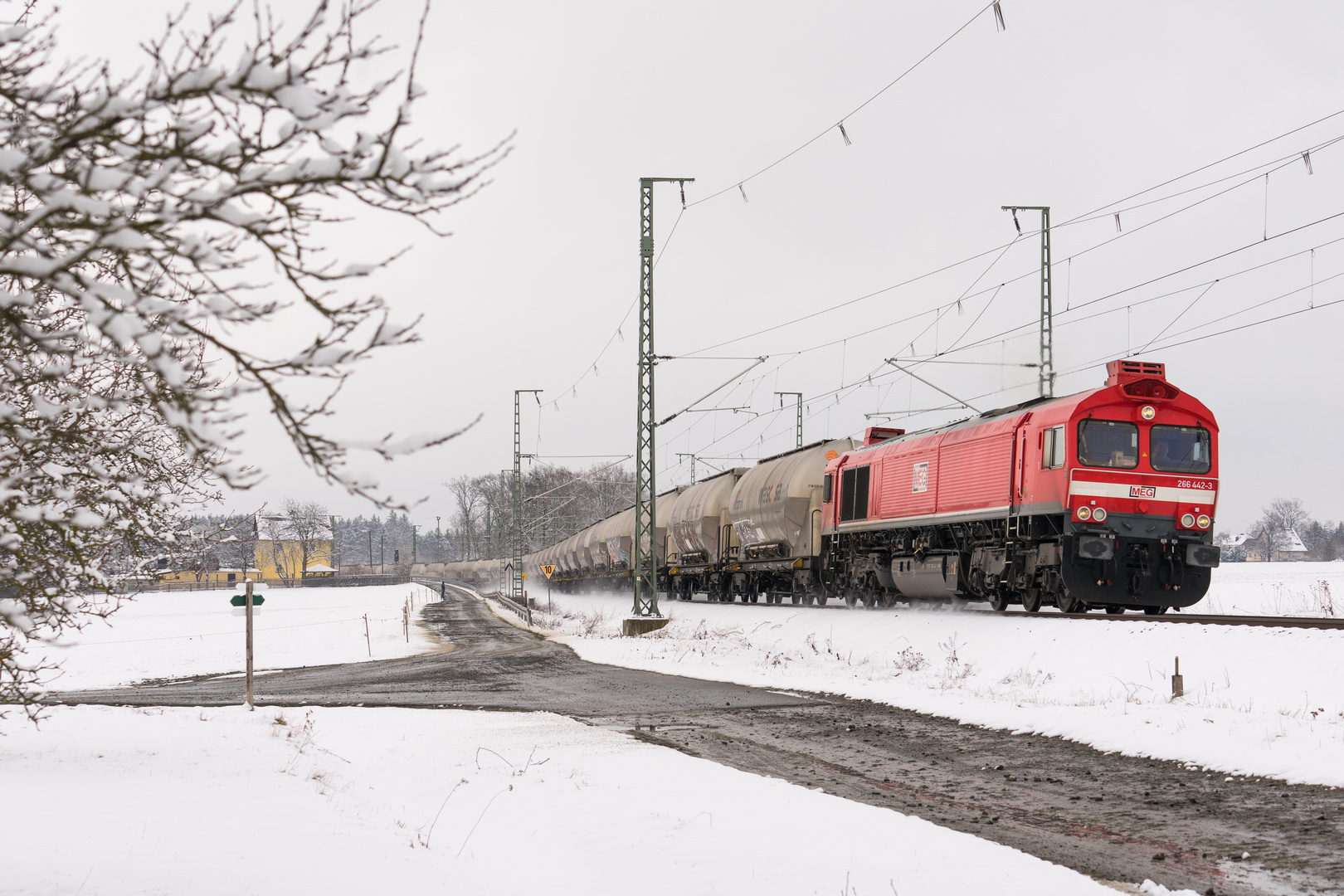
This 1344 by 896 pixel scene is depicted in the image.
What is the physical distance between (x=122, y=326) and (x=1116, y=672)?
14.2m

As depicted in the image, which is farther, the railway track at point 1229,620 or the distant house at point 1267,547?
the distant house at point 1267,547

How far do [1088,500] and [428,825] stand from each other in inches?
532

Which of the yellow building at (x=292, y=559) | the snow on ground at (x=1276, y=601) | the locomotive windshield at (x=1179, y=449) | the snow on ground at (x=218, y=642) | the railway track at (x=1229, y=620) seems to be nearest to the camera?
the railway track at (x=1229, y=620)

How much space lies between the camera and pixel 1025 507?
1948 centimetres

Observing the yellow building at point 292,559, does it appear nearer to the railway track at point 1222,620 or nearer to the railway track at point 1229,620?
the railway track at point 1222,620

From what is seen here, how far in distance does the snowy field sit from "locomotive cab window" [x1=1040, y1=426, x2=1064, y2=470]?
9.28ft

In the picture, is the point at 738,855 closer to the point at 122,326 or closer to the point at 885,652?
the point at 122,326

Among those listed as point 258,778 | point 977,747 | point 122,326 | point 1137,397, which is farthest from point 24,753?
point 1137,397

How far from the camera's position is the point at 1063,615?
698 inches

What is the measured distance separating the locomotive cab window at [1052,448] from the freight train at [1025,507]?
3 centimetres

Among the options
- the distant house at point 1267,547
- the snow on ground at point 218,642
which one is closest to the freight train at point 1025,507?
the snow on ground at point 218,642

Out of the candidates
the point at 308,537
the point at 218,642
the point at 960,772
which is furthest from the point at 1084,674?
the point at 308,537

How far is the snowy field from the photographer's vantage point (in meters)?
10.5

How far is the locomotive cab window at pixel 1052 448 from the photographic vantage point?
61.5 ft
